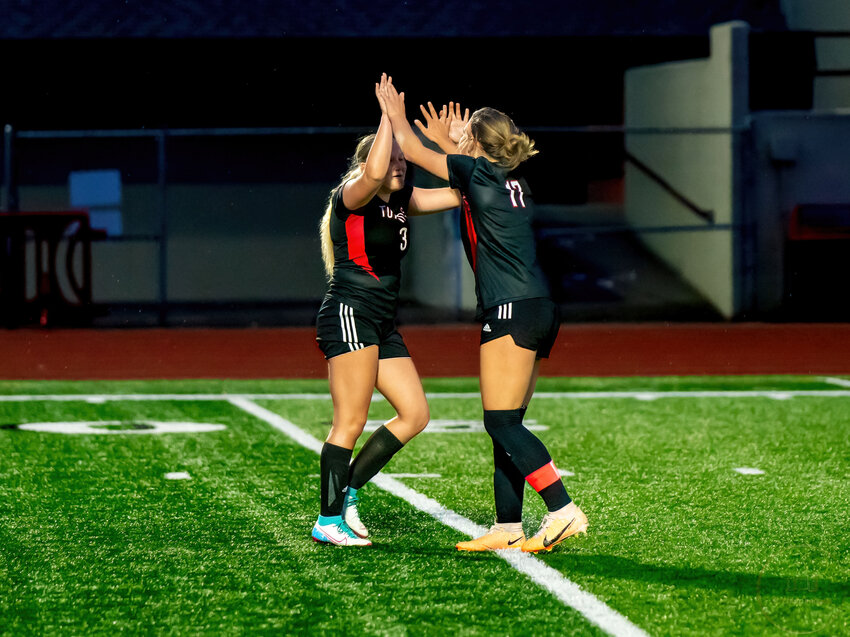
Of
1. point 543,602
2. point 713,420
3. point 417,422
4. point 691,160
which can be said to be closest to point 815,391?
point 713,420

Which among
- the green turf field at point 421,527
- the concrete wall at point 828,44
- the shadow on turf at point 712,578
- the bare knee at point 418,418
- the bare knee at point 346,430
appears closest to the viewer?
the green turf field at point 421,527

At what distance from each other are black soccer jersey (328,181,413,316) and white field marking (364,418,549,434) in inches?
154

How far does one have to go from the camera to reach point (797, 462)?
27.2 ft

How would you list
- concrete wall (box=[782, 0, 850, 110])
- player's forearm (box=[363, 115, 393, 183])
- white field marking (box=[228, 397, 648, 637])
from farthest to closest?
concrete wall (box=[782, 0, 850, 110]), player's forearm (box=[363, 115, 393, 183]), white field marking (box=[228, 397, 648, 637])

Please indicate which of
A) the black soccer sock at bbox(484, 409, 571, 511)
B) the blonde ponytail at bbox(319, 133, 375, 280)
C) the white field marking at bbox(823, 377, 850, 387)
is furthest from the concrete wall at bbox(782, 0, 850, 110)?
the black soccer sock at bbox(484, 409, 571, 511)

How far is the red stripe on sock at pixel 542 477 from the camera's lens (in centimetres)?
549

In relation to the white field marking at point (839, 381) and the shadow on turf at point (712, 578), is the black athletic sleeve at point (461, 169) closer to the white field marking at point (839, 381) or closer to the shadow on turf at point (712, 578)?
the shadow on turf at point (712, 578)

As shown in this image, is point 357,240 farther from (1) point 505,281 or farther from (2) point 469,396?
(2) point 469,396

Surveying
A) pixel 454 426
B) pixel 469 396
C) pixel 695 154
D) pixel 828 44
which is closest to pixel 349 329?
pixel 454 426

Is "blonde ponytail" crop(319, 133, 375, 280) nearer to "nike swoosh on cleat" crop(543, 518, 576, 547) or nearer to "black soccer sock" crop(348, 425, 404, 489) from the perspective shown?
"black soccer sock" crop(348, 425, 404, 489)

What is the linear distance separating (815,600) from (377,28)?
66.9 ft

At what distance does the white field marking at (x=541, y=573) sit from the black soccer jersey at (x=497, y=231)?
3.37ft

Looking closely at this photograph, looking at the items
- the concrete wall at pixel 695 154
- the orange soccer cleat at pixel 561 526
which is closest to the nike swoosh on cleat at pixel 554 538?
the orange soccer cleat at pixel 561 526

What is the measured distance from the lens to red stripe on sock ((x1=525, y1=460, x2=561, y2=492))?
5.49 metres
